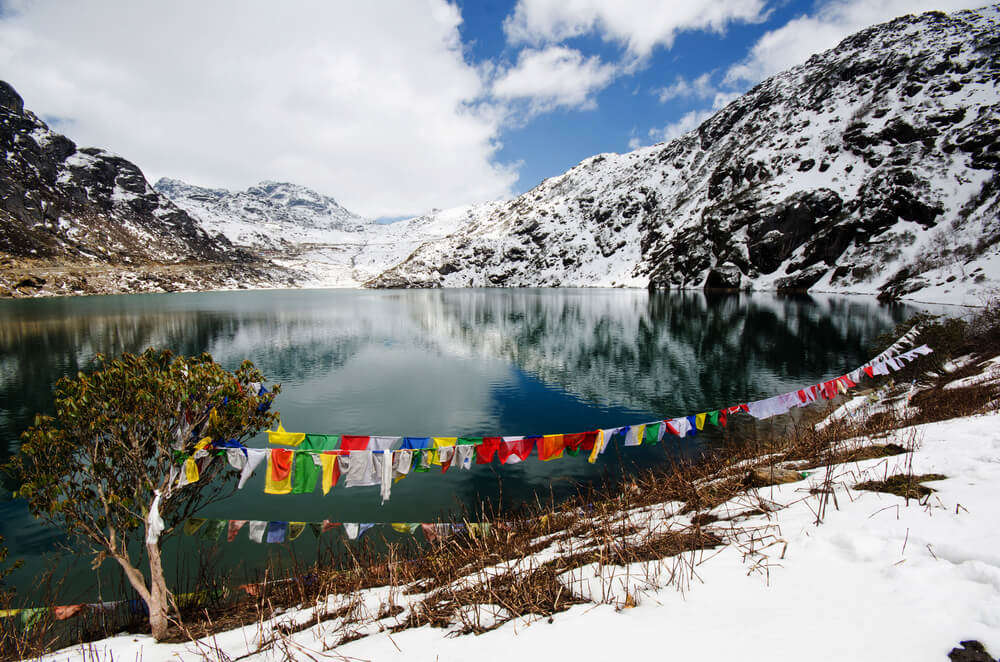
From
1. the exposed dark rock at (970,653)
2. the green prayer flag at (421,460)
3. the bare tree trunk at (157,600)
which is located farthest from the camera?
the green prayer flag at (421,460)

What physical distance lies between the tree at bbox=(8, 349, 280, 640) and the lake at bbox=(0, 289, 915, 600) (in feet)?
9.85

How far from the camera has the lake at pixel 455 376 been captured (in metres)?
14.3

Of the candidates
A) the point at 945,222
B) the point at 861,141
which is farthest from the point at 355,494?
the point at 861,141

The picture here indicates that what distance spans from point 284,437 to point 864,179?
127 m

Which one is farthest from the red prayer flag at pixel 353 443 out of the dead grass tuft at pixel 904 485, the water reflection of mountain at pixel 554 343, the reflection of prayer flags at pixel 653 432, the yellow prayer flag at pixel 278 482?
the water reflection of mountain at pixel 554 343

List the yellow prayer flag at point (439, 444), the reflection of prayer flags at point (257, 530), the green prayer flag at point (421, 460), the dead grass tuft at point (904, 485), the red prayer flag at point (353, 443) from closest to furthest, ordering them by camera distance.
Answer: the dead grass tuft at point (904, 485), the reflection of prayer flags at point (257, 530), the green prayer flag at point (421, 460), the yellow prayer flag at point (439, 444), the red prayer flag at point (353, 443)

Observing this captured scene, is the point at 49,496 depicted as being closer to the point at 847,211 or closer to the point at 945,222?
the point at 945,222

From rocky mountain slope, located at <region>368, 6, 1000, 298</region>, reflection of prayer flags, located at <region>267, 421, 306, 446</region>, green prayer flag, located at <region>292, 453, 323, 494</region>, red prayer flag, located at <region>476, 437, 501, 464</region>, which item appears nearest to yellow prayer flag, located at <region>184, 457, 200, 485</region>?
reflection of prayer flags, located at <region>267, 421, 306, 446</region>

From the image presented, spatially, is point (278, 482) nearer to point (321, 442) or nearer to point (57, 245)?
point (321, 442)

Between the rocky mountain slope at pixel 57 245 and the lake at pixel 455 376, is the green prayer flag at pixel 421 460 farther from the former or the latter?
the rocky mountain slope at pixel 57 245

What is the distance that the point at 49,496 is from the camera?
26.2ft

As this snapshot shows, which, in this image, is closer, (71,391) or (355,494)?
(71,391)

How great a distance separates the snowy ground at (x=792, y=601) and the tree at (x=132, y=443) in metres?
1.95

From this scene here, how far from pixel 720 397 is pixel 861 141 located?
115417 millimetres
